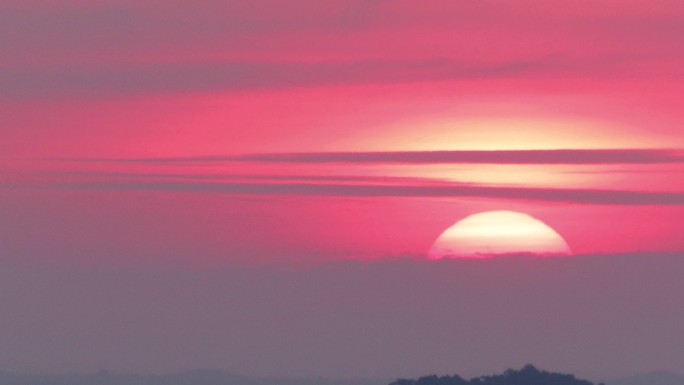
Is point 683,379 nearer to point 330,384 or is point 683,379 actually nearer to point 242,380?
point 330,384

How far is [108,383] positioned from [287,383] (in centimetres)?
3019

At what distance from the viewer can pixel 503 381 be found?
307 feet

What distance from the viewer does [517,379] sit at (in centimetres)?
9331

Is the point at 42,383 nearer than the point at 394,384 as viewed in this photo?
No

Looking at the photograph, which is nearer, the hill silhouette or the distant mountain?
the hill silhouette

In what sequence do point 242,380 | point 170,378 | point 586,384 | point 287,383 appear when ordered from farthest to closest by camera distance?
1. point 170,378
2. point 242,380
3. point 287,383
4. point 586,384

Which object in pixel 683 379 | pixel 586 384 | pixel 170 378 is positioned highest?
pixel 170 378

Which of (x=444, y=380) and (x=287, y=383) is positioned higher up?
(x=287, y=383)

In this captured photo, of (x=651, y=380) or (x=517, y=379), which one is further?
(x=651, y=380)

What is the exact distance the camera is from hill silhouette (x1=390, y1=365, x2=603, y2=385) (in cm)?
9231

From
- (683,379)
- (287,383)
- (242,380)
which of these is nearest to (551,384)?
(683,379)

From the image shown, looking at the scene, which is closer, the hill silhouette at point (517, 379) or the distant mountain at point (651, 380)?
the hill silhouette at point (517, 379)

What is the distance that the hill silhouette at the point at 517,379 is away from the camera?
92.3 meters

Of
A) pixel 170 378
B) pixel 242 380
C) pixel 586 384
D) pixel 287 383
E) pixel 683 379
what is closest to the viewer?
pixel 586 384
